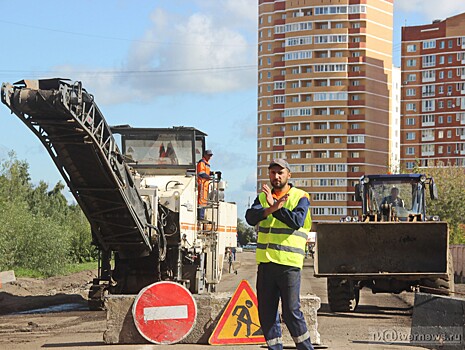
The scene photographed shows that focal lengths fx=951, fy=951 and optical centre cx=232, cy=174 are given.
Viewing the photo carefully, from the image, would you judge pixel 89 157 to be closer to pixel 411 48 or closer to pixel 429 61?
pixel 429 61

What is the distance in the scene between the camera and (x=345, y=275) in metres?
17.9

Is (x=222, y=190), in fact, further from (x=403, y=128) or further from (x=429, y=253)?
(x=403, y=128)

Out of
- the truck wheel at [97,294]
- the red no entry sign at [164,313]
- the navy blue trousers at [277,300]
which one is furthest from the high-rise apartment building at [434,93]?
the navy blue trousers at [277,300]

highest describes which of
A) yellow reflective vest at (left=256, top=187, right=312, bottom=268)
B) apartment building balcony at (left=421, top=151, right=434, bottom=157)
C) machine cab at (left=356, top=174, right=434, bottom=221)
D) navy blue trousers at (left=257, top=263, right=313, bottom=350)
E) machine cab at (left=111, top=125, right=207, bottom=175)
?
apartment building balcony at (left=421, top=151, right=434, bottom=157)

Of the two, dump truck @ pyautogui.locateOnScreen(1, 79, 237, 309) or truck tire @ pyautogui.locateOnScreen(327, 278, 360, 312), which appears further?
truck tire @ pyautogui.locateOnScreen(327, 278, 360, 312)

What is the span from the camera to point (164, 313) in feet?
39.8

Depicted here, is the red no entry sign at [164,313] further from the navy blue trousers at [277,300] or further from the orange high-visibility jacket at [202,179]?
the orange high-visibility jacket at [202,179]

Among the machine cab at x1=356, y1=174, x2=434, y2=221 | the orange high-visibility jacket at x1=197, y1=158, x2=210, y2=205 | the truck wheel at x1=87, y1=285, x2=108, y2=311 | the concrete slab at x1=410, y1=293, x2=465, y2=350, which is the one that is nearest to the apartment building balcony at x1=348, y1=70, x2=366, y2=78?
the orange high-visibility jacket at x1=197, y1=158, x2=210, y2=205

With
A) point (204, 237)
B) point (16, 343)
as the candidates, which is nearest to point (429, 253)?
point (204, 237)

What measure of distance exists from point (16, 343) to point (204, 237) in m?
8.42

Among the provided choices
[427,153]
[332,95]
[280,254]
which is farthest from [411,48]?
[280,254]

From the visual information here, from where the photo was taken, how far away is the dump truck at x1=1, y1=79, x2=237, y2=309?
53.1 feet

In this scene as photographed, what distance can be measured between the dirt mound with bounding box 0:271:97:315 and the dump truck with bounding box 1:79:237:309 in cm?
218

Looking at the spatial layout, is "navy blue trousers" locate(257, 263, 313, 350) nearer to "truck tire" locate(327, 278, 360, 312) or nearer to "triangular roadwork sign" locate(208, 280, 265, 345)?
"triangular roadwork sign" locate(208, 280, 265, 345)
